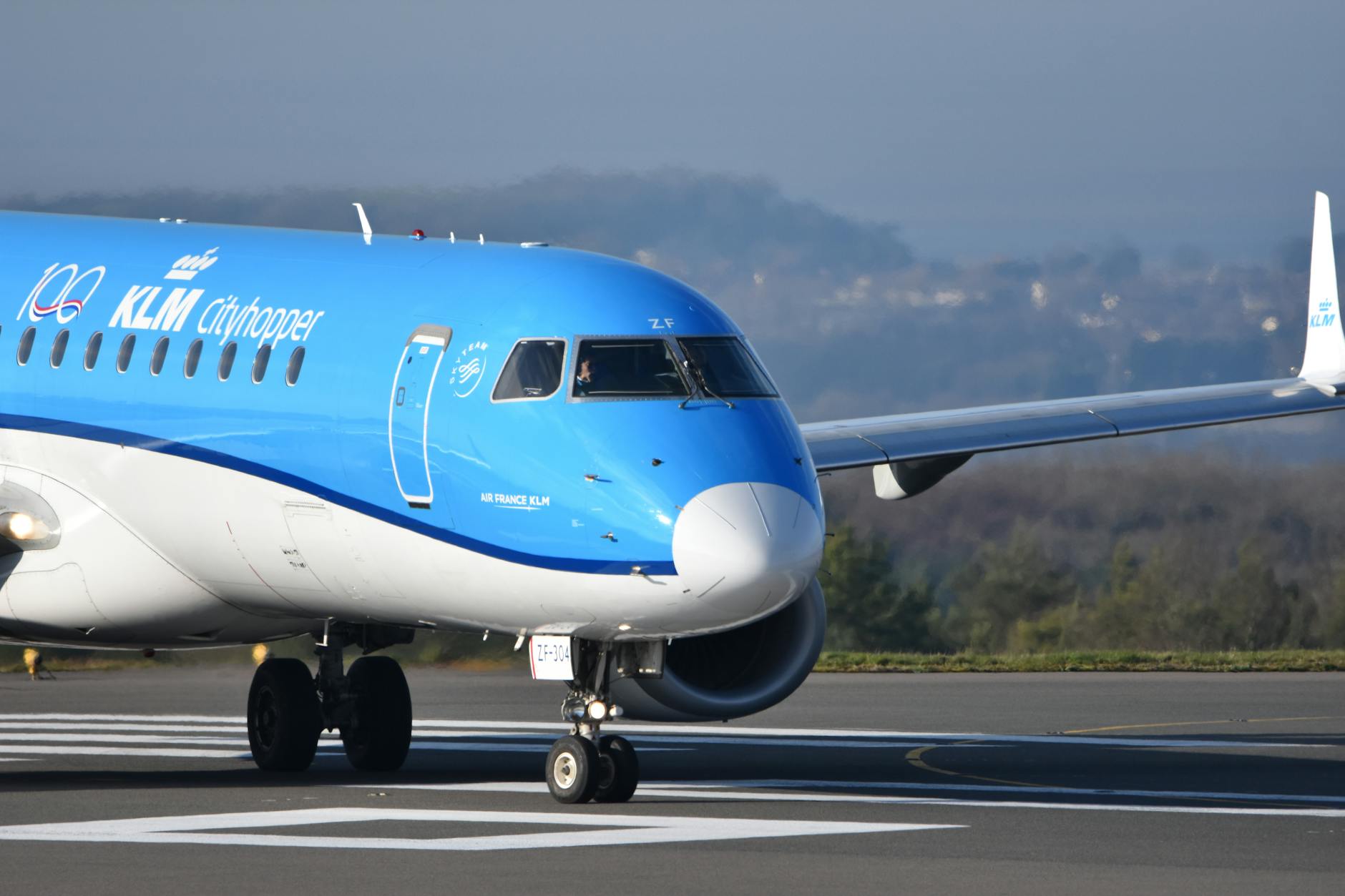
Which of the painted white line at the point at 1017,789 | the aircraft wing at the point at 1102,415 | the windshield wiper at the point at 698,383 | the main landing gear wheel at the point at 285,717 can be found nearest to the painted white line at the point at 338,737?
the aircraft wing at the point at 1102,415

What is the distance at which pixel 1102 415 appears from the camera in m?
24.8

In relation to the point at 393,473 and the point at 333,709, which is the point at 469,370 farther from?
the point at 333,709

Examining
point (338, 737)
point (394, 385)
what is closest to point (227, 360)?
point (394, 385)

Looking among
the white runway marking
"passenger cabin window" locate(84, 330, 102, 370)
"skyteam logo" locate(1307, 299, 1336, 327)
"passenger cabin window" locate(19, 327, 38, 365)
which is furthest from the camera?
"skyteam logo" locate(1307, 299, 1336, 327)

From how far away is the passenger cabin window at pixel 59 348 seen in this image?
2045cm

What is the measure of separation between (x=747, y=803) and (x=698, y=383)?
3.46m

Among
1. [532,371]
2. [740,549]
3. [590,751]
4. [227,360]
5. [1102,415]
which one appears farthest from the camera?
[1102,415]

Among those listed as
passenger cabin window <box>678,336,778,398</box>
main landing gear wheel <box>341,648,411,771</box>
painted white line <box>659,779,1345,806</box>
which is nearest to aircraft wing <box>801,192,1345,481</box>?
painted white line <box>659,779,1345,806</box>

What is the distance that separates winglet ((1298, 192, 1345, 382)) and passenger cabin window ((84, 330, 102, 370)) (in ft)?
44.8

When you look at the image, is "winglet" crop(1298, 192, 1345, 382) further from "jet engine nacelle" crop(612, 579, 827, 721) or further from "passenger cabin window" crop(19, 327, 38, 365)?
"passenger cabin window" crop(19, 327, 38, 365)

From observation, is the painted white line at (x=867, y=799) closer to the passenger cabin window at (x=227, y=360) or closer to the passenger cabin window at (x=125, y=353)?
the passenger cabin window at (x=227, y=360)

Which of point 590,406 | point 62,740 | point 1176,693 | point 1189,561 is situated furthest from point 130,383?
point 1189,561

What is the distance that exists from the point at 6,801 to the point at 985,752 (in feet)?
33.3

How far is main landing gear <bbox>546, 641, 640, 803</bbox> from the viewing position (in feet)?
56.9
